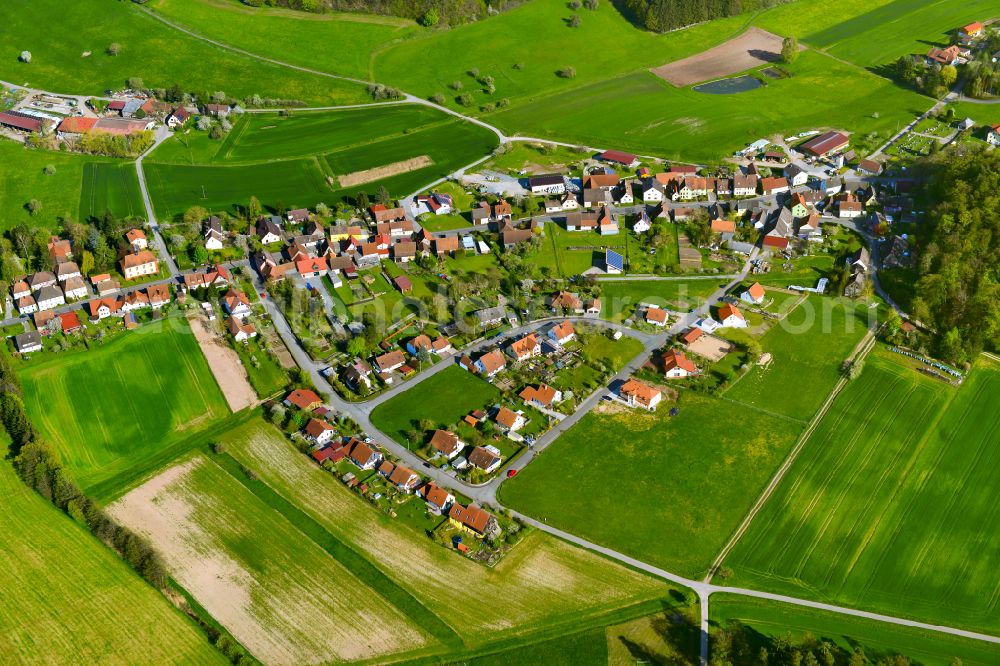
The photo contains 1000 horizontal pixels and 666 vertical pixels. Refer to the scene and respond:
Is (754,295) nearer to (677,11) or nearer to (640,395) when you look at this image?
(640,395)

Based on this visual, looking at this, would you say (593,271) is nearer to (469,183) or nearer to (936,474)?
(469,183)

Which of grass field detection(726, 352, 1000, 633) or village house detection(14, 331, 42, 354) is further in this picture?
village house detection(14, 331, 42, 354)

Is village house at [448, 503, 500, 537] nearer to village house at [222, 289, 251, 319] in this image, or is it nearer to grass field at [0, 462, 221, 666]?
grass field at [0, 462, 221, 666]

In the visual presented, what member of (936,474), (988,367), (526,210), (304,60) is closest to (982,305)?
(988,367)

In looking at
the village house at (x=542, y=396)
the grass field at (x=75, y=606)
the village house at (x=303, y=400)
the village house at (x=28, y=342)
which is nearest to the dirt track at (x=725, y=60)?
the village house at (x=542, y=396)

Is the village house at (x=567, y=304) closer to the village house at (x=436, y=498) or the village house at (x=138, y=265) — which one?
the village house at (x=436, y=498)

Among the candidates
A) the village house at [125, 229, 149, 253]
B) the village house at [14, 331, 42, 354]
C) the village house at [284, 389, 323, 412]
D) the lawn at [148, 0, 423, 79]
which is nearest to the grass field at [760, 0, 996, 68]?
the lawn at [148, 0, 423, 79]
